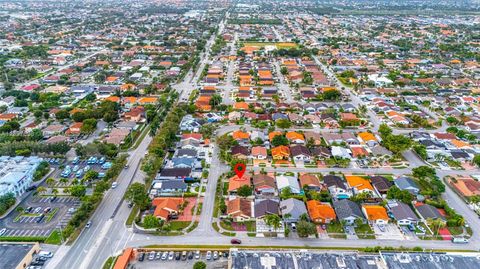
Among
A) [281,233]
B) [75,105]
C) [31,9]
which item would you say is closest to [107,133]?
[75,105]

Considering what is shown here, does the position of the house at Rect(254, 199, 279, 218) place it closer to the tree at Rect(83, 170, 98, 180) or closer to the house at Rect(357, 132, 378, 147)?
the tree at Rect(83, 170, 98, 180)

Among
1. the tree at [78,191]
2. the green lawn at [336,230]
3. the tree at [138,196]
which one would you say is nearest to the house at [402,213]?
the green lawn at [336,230]

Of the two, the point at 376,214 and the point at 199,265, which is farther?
the point at 376,214

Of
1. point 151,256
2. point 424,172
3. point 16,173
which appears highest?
point 16,173

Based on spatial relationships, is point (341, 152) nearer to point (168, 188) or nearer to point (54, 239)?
point (168, 188)

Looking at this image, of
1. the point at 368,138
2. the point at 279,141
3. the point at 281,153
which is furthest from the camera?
the point at 368,138

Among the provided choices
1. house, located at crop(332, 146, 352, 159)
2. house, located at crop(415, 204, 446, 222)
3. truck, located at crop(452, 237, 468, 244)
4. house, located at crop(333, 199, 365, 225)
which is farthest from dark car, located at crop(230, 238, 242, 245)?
house, located at crop(332, 146, 352, 159)

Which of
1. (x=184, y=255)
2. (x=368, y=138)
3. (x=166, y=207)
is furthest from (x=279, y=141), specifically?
(x=184, y=255)
